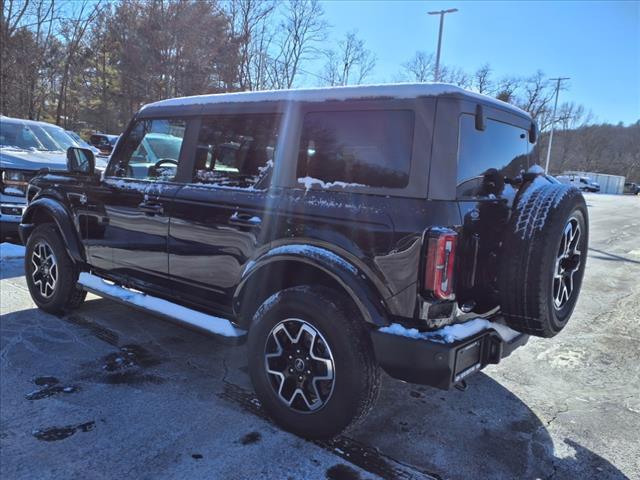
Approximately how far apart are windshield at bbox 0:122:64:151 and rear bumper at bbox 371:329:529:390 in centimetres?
817

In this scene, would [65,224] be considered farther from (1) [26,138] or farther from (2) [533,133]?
(1) [26,138]

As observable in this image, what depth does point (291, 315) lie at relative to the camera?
280cm

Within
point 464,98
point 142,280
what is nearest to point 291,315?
point 464,98

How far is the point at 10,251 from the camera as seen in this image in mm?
7203

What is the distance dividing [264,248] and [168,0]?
103 feet

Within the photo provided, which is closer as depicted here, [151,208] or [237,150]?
[237,150]

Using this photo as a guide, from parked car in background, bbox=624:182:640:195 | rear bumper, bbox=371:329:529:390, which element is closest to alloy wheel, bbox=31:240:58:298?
rear bumper, bbox=371:329:529:390

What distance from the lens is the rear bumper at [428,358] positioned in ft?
7.72

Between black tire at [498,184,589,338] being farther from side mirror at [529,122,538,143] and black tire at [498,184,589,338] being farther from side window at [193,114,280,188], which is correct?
side window at [193,114,280,188]

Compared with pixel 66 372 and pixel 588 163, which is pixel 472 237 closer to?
pixel 66 372

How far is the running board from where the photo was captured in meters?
3.15

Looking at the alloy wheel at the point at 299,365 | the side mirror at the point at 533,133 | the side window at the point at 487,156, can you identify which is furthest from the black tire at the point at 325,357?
the side mirror at the point at 533,133

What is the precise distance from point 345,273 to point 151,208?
6.16 ft

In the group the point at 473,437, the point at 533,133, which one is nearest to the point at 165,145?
the point at 533,133
